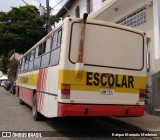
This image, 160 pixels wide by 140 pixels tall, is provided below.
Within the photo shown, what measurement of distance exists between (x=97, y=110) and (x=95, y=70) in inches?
40.8

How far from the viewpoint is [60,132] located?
917 cm

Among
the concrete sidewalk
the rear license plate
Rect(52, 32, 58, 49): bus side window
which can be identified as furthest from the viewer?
the concrete sidewalk

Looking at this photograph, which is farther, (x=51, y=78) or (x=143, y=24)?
(x=143, y=24)

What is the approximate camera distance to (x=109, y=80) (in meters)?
8.39

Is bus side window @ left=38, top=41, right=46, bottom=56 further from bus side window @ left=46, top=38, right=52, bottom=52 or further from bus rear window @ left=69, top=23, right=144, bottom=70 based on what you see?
bus rear window @ left=69, top=23, right=144, bottom=70

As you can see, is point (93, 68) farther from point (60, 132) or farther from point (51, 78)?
point (60, 132)

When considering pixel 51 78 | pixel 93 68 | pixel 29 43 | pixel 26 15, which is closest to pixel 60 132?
pixel 51 78

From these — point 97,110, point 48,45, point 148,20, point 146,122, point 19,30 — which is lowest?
point 146,122

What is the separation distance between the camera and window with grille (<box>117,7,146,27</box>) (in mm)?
14509

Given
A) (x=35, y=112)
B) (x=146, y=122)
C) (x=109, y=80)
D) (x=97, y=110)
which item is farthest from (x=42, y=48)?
(x=146, y=122)

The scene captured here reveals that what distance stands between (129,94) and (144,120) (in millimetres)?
2313

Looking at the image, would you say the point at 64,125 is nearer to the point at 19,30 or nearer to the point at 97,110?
the point at 97,110

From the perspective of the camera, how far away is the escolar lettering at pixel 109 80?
26.7 ft

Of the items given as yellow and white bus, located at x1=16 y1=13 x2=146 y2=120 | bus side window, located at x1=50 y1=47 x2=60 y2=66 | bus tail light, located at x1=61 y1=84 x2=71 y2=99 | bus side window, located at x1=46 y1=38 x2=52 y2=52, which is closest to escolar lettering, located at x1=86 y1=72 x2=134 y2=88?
yellow and white bus, located at x1=16 y1=13 x2=146 y2=120
